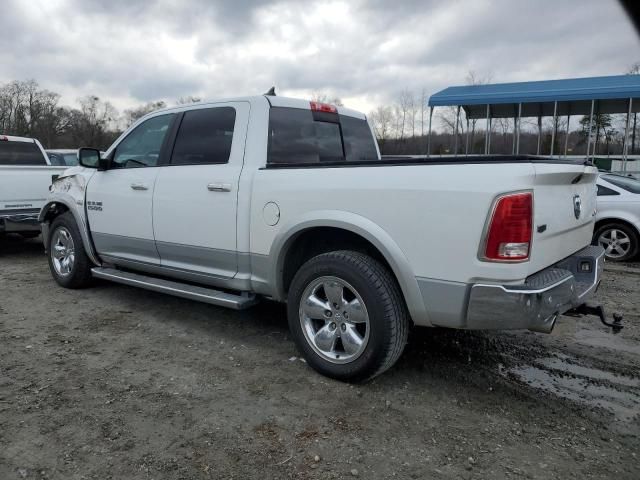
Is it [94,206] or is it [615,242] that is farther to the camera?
[615,242]

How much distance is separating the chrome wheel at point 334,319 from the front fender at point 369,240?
0.32 meters

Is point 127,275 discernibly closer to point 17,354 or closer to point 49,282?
point 17,354

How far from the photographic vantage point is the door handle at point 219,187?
3.87 m

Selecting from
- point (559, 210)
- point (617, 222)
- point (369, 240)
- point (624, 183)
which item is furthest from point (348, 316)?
point (624, 183)

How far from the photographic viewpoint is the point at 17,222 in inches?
290

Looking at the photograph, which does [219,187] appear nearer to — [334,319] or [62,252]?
[334,319]

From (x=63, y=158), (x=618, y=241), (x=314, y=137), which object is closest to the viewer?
(x=314, y=137)

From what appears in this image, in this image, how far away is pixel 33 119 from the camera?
65.9 metres

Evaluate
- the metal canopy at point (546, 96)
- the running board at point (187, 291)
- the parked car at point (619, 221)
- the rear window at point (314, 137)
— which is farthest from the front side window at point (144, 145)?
the metal canopy at point (546, 96)

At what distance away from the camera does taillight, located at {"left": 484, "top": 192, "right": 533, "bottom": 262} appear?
264cm

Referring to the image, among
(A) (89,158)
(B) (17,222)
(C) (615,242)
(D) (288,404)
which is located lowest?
(D) (288,404)

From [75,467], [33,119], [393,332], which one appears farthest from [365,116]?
[33,119]

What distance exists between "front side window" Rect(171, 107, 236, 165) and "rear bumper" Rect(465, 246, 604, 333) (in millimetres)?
Answer: 2267

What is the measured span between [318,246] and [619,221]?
614 centimetres
